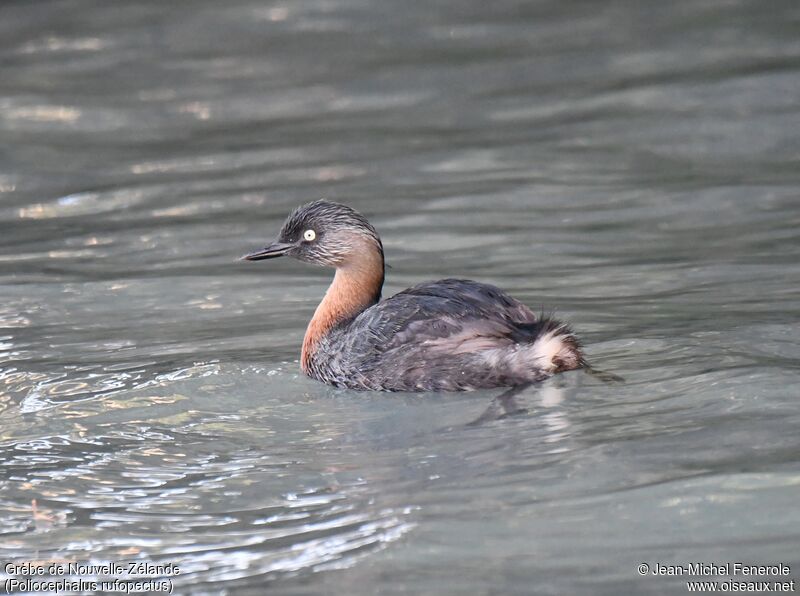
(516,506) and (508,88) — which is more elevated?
(508,88)

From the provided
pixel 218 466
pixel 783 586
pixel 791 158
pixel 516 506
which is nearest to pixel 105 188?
pixel 791 158

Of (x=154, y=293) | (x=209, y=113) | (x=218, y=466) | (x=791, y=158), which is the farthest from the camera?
(x=209, y=113)

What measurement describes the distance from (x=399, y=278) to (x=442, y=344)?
2.08m

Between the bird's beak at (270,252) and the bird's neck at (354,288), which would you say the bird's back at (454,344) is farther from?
the bird's beak at (270,252)

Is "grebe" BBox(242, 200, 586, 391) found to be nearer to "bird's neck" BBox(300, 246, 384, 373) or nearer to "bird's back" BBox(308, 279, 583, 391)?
"bird's back" BBox(308, 279, 583, 391)

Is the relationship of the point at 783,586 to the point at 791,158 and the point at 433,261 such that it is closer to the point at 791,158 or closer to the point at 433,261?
the point at 433,261

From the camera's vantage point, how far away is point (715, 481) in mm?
4816

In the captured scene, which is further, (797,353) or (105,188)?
(105,188)

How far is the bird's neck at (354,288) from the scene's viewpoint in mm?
6754

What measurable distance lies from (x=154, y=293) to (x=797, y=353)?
140 inches
